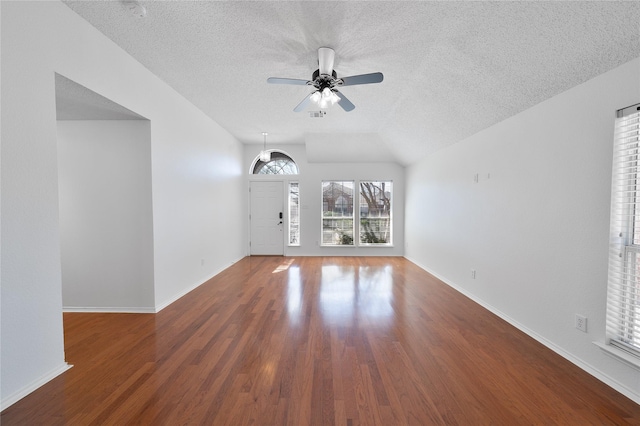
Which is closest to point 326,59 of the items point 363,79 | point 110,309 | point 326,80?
point 326,80

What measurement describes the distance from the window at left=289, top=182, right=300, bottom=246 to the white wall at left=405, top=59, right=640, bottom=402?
403 cm

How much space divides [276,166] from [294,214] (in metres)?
1.36

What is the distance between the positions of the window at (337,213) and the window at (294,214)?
0.67m

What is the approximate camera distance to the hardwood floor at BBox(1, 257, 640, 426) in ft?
5.37

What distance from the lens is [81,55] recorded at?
7.42 ft

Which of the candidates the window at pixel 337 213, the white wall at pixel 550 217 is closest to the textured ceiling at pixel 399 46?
→ the white wall at pixel 550 217

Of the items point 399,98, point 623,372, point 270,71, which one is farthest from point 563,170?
point 270,71

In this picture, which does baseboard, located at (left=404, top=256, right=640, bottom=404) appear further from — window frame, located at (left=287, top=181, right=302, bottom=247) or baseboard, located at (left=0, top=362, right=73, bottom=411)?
window frame, located at (left=287, top=181, right=302, bottom=247)

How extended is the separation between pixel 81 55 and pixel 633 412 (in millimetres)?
4877

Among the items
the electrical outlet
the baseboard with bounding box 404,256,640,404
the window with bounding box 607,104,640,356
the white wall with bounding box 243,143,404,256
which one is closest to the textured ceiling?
the window with bounding box 607,104,640,356

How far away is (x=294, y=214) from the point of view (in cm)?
704

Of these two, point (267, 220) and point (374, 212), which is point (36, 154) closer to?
point (267, 220)

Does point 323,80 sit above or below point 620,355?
above

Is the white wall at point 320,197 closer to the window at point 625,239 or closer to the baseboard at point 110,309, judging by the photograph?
the baseboard at point 110,309
